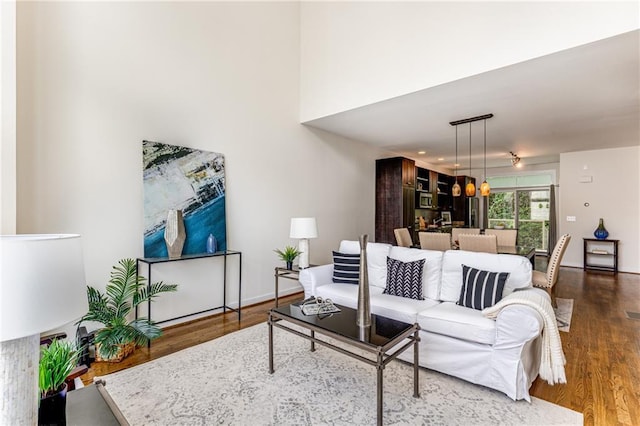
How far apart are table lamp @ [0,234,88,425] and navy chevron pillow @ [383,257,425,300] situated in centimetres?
271

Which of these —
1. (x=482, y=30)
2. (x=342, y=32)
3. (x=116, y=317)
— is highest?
(x=342, y=32)

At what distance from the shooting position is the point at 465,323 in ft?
7.90

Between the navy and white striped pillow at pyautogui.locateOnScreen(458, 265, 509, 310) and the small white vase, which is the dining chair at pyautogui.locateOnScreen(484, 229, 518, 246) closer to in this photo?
the navy and white striped pillow at pyautogui.locateOnScreen(458, 265, 509, 310)

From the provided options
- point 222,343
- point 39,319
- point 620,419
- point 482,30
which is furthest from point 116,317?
point 482,30

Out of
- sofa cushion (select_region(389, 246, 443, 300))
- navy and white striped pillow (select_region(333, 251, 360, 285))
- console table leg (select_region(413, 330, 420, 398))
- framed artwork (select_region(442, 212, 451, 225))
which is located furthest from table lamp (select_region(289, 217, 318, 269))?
framed artwork (select_region(442, 212, 451, 225))

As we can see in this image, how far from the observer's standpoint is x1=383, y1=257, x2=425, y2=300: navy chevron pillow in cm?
310

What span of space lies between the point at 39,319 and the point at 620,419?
3.14m

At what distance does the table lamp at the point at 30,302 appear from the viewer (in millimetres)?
850

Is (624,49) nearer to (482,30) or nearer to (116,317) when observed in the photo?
(482,30)

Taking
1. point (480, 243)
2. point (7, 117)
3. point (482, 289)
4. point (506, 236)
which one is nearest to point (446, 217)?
point (506, 236)

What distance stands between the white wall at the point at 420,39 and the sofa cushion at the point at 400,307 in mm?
2486

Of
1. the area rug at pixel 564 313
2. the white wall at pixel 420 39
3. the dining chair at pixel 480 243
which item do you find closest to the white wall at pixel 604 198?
the area rug at pixel 564 313

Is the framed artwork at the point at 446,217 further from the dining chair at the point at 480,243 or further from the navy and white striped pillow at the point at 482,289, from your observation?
the navy and white striped pillow at the point at 482,289

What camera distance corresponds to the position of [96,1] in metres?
2.97
